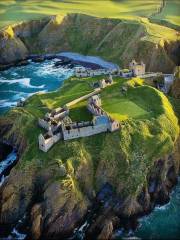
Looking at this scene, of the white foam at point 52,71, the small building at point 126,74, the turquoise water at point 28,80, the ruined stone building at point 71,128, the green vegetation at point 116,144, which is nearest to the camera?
the green vegetation at point 116,144

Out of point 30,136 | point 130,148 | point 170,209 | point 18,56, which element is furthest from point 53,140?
point 18,56

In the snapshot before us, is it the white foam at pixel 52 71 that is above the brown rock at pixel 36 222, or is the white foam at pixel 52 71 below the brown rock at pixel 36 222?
below

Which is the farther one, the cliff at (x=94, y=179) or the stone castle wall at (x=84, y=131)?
the stone castle wall at (x=84, y=131)

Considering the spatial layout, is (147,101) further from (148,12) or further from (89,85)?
(148,12)

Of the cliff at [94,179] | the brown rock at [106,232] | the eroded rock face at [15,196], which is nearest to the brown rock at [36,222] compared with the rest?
the cliff at [94,179]

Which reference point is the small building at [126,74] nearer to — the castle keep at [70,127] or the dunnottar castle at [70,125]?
the dunnottar castle at [70,125]

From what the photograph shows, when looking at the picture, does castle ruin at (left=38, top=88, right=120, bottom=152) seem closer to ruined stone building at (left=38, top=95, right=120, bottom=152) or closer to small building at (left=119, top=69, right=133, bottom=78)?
ruined stone building at (left=38, top=95, right=120, bottom=152)

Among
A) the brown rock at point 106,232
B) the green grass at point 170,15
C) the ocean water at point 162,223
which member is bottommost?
the ocean water at point 162,223

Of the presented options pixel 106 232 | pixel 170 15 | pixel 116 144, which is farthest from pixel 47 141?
pixel 170 15

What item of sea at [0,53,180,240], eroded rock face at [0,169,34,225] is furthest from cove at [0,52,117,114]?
eroded rock face at [0,169,34,225]
